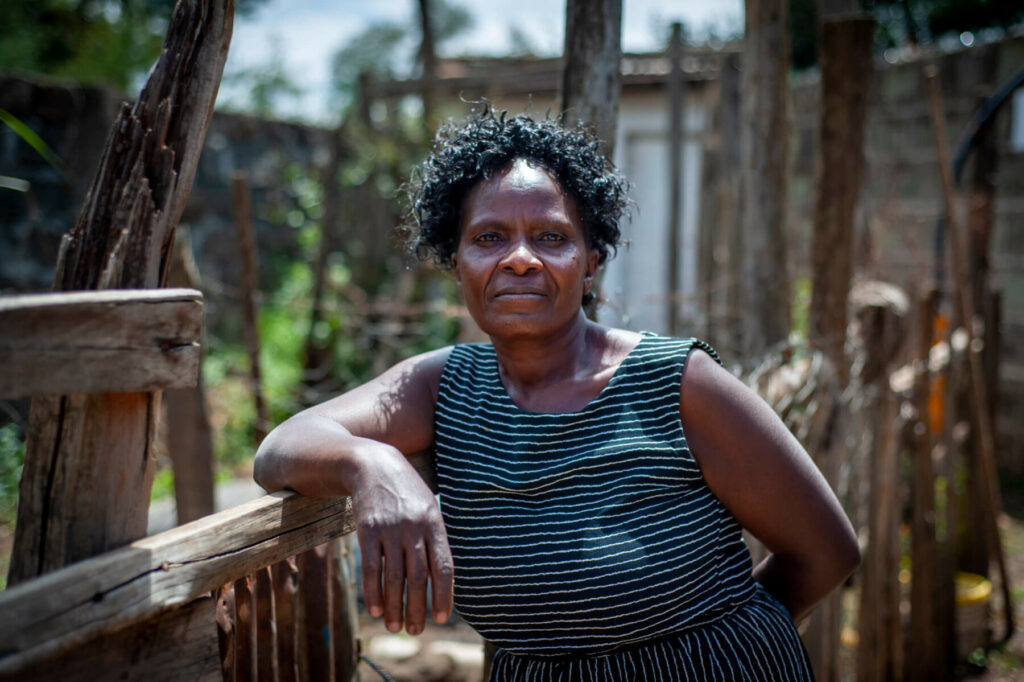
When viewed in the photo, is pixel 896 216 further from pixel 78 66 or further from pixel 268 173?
pixel 78 66

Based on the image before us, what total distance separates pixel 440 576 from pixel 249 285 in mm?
3065

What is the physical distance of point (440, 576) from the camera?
1.32m

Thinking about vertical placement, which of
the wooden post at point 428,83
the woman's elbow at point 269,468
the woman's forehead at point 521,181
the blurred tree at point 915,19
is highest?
the blurred tree at point 915,19

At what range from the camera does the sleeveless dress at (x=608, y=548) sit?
1628 millimetres

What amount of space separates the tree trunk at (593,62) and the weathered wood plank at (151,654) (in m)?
1.87

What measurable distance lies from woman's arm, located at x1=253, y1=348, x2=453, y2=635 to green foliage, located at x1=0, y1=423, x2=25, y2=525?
4.40 m

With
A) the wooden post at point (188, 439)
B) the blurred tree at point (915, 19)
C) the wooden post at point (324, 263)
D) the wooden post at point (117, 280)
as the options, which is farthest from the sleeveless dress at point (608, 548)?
the blurred tree at point (915, 19)

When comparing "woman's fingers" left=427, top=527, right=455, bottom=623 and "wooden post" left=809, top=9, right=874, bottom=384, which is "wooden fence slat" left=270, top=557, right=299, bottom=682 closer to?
"woman's fingers" left=427, top=527, right=455, bottom=623

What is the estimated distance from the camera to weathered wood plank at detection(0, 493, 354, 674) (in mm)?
1033

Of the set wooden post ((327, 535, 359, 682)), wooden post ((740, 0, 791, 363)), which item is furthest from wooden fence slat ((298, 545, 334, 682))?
wooden post ((740, 0, 791, 363))

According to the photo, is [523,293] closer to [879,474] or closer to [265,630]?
[265,630]

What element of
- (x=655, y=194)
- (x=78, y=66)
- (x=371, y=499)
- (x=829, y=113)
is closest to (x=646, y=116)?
(x=655, y=194)

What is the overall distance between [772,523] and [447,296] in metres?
6.22

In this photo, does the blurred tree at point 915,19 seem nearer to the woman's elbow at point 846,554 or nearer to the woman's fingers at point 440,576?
the woman's elbow at point 846,554
